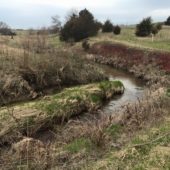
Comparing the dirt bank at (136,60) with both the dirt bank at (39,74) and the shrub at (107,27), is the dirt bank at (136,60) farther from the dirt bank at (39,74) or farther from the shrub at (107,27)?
the shrub at (107,27)

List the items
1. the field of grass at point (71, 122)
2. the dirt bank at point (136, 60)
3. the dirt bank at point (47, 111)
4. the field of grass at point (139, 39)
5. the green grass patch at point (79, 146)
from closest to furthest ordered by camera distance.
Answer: the field of grass at point (71, 122) < the green grass patch at point (79, 146) < the dirt bank at point (47, 111) < the dirt bank at point (136, 60) < the field of grass at point (139, 39)

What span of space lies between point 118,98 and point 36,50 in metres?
10.6

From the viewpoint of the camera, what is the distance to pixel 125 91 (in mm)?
25625

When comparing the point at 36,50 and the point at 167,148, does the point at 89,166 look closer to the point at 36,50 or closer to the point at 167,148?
the point at 167,148

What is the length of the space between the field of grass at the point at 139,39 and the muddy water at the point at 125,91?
18.8ft

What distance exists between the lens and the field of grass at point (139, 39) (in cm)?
3983

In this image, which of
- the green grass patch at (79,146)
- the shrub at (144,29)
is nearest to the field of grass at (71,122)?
the green grass patch at (79,146)

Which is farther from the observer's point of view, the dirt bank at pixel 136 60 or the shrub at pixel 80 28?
the shrub at pixel 80 28

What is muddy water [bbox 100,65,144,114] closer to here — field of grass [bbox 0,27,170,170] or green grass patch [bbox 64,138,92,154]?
field of grass [bbox 0,27,170,170]

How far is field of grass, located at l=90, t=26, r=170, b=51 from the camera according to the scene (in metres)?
39.8

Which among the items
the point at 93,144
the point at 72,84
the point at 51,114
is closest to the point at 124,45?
the point at 72,84

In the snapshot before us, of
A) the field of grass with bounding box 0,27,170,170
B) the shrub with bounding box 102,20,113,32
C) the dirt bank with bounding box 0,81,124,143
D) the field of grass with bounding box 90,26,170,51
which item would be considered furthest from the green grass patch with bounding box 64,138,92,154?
the shrub with bounding box 102,20,113,32

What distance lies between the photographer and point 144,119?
47.4 ft

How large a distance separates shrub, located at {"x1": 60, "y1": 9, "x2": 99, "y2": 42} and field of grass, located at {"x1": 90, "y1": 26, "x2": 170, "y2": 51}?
4.03ft
